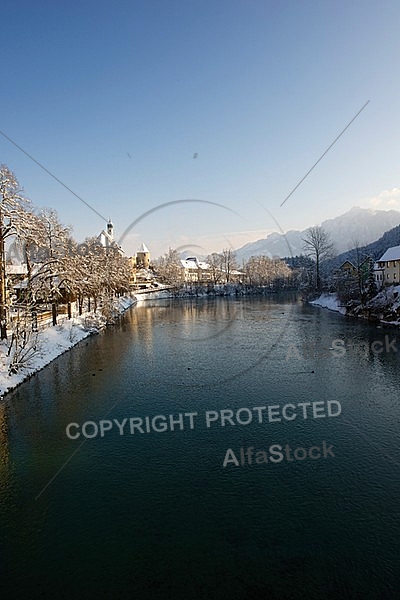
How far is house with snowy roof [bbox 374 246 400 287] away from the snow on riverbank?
644 cm

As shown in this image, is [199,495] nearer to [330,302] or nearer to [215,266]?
[330,302]

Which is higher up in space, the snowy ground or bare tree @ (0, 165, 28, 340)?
bare tree @ (0, 165, 28, 340)

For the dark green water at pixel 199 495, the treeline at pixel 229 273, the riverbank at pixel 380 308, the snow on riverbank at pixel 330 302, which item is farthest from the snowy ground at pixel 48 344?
the treeline at pixel 229 273

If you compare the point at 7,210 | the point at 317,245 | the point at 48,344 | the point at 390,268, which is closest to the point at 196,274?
the point at 317,245

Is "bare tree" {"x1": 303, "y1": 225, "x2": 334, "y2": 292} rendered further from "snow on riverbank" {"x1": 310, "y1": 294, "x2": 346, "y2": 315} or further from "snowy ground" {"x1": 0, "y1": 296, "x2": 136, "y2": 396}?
"snowy ground" {"x1": 0, "y1": 296, "x2": 136, "y2": 396}

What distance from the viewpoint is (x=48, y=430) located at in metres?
15.8

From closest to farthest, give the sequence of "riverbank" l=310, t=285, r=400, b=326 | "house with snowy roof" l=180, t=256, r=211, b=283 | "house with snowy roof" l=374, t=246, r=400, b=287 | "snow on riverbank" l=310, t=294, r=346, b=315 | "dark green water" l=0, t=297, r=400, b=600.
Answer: "dark green water" l=0, t=297, r=400, b=600 → "riverbank" l=310, t=285, r=400, b=326 → "snow on riverbank" l=310, t=294, r=346, b=315 → "house with snowy roof" l=374, t=246, r=400, b=287 → "house with snowy roof" l=180, t=256, r=211, b=283

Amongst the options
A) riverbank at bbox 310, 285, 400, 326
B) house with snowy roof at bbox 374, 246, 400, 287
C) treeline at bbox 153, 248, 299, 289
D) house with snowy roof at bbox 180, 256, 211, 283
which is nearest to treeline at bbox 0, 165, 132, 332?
riverbank at bbox 310, 285, 400, 326

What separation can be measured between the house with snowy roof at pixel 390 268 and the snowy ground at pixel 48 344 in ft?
131

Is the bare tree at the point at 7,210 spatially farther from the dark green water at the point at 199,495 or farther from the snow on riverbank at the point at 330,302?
the snow on riverbank at the point at 330,302

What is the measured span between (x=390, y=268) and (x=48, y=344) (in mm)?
49985

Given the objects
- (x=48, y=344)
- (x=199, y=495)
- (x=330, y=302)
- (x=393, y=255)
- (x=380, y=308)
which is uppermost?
(x=393, y=255)

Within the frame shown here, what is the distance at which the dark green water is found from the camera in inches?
321

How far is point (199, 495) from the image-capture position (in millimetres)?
10969
